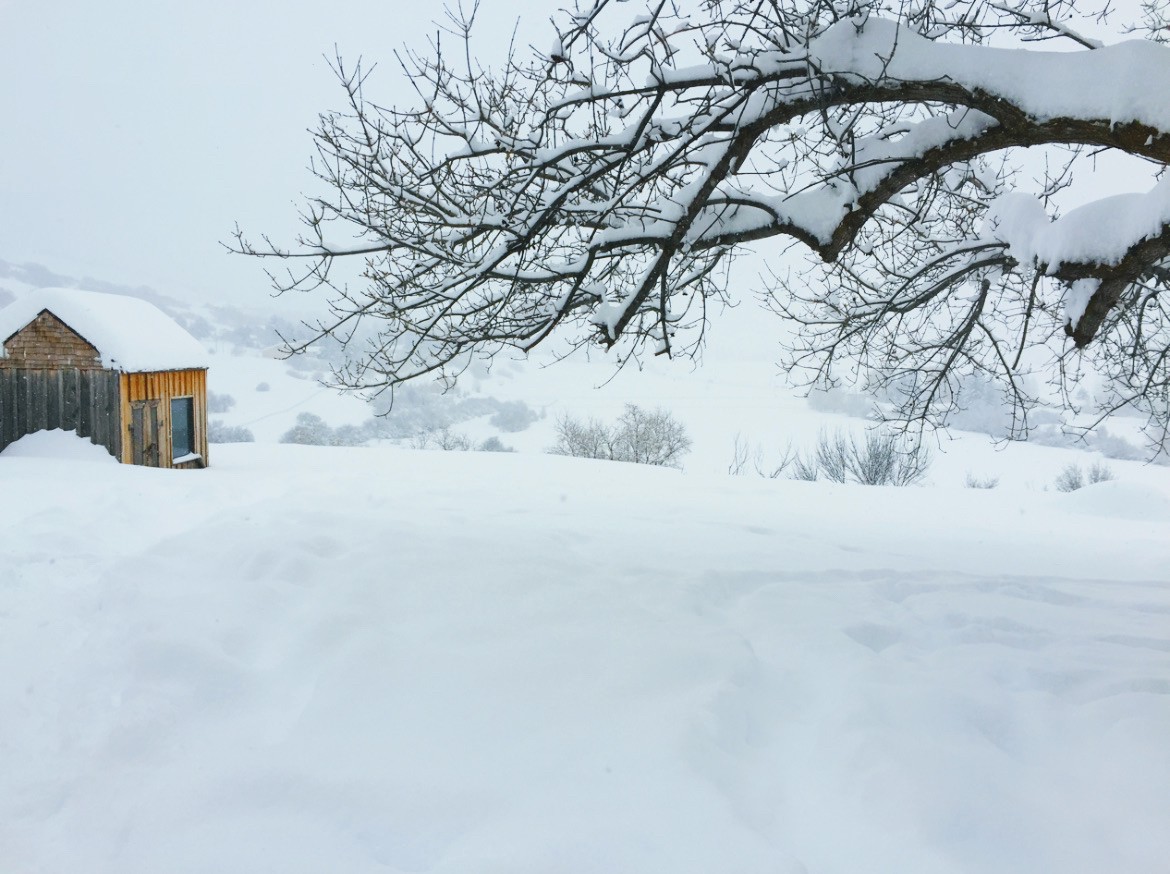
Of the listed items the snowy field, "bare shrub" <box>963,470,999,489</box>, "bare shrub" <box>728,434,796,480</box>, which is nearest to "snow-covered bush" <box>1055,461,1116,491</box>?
"bare shrub" <box>963,470,999,489</box>

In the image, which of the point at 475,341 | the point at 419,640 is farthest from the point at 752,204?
the point at 419,640

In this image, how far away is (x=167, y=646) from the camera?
2.92 m

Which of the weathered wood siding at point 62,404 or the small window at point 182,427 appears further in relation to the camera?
the small window at point 182,427

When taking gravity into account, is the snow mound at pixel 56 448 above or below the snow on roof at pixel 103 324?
below

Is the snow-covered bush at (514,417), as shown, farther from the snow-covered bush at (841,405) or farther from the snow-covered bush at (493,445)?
the snow-covered bush at (841,405)

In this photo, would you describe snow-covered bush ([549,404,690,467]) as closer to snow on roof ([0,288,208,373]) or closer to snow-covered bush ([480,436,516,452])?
snow-covered bush ([480,436,516,452])

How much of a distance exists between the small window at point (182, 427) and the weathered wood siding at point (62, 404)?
1.15 m

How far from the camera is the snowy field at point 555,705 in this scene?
6.62 ft

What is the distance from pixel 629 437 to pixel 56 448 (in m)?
18.8

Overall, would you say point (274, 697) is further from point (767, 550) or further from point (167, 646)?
point (767, 550)

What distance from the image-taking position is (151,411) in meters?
10.2

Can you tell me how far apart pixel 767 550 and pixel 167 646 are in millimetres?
3807

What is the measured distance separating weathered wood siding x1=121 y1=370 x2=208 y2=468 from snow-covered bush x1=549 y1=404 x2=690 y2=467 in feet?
50.7

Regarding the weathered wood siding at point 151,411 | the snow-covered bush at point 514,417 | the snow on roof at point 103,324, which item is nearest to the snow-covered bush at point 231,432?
the weathered wood siding at point 151,411
